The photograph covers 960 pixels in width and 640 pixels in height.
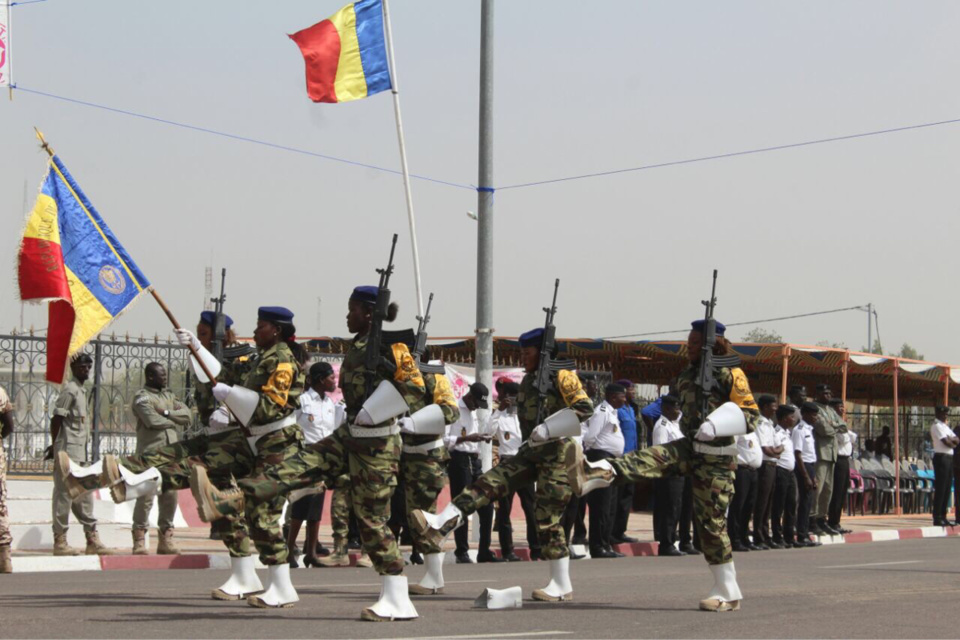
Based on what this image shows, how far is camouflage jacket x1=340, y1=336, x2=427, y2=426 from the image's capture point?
26.9 feet

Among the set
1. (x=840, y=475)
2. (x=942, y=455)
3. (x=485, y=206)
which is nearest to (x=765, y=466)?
(x=840, y=475)

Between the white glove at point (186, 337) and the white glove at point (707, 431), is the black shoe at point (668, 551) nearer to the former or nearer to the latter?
the white glove at point (707, 431)

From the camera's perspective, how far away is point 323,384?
43.3 ft

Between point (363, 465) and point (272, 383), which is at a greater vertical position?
point (272, 383)

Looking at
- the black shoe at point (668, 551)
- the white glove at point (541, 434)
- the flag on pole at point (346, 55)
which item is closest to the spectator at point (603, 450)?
the black shoe at point (668, 551)

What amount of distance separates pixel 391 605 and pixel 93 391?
881 cm

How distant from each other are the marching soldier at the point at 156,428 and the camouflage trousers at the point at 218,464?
15.0 feet

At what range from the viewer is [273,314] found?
876cm

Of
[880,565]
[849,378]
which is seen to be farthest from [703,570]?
[849,378]

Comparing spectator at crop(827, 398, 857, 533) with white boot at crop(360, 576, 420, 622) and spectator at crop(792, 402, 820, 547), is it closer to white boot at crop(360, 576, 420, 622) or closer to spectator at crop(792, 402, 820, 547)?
spectator at crop(792, 402, 820, 547)

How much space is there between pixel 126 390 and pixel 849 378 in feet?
57.2

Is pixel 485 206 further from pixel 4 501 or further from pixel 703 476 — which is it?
pixel 703 476

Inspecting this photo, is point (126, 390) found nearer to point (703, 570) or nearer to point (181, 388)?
point (181, 388)

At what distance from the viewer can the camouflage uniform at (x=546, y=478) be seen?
902 centimetres
